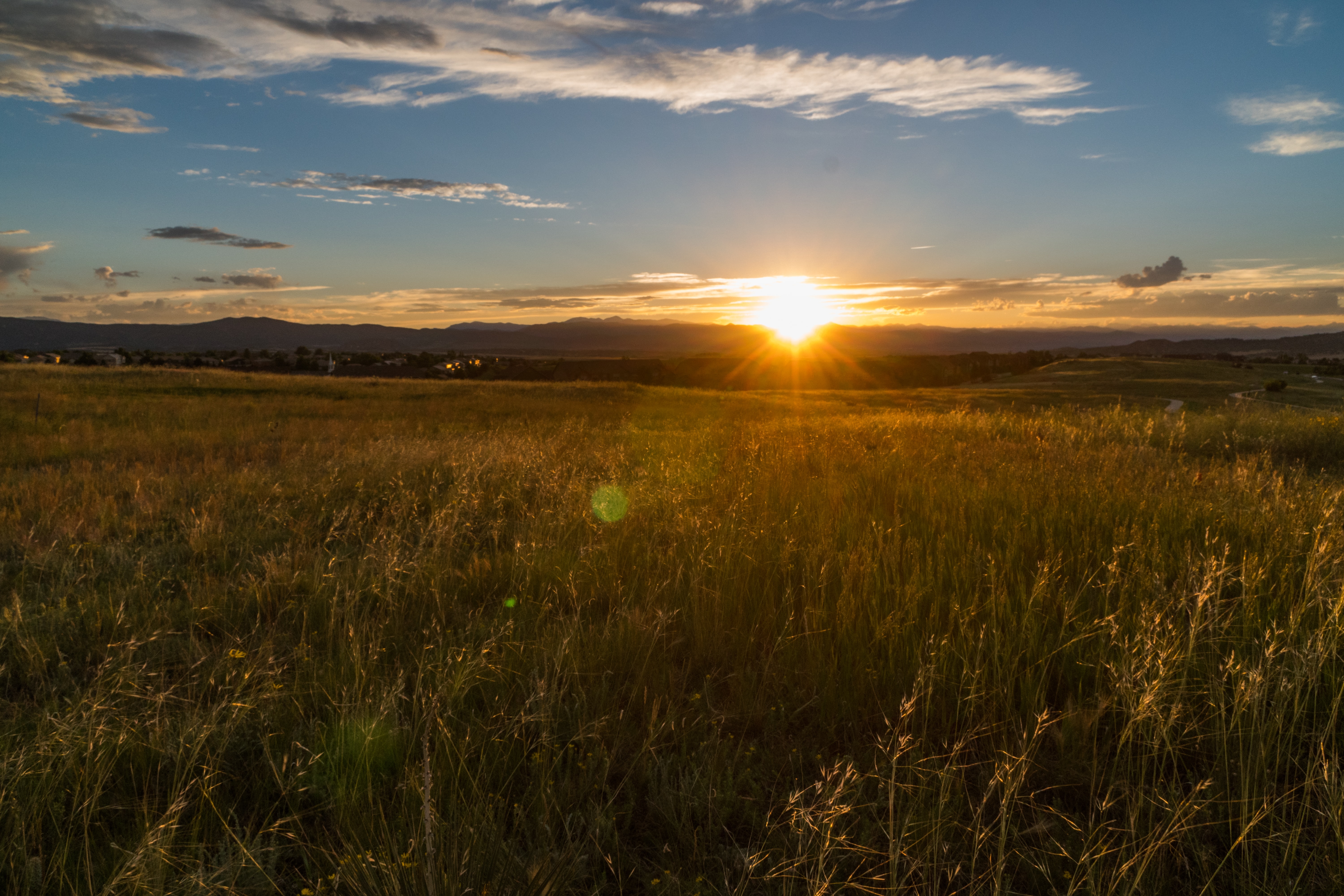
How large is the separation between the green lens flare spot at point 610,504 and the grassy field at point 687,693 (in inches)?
6.6

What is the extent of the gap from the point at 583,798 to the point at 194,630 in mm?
2924

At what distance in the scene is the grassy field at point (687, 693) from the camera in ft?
6.64

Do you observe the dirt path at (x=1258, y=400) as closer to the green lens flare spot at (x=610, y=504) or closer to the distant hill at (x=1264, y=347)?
the green lens flare spot at (x=610, y=504)

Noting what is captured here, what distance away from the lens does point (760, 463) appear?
848cm

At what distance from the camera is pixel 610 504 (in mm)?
6512

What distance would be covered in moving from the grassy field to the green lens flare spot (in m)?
0.17

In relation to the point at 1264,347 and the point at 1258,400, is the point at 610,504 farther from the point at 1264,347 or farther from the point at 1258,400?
the point at 1264,347

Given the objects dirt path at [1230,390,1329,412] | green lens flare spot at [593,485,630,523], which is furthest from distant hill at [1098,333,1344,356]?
green lens flare spot at [593,485,630,523]

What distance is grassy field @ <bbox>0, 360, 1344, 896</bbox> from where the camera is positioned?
6.64 feet

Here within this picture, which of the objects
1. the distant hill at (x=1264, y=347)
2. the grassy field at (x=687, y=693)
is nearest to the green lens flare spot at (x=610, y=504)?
the grassy field at (x=687, y=693)

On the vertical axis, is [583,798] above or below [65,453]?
below

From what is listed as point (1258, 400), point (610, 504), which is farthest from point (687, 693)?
point (1258, 400)

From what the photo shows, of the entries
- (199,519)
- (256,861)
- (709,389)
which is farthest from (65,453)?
Result: (709,389)

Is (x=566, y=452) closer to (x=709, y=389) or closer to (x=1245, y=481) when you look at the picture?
(x=1245, y=481)
